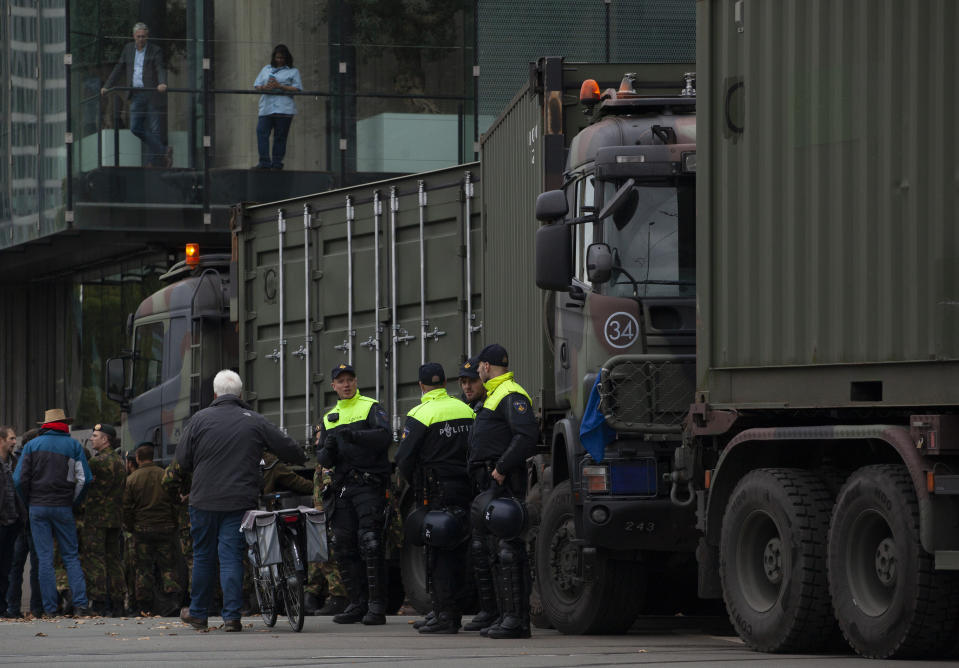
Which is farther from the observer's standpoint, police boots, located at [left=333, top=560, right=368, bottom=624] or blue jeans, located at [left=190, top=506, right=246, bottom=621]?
police boots, located at [left=333, top=560, right=368, bottom=624]

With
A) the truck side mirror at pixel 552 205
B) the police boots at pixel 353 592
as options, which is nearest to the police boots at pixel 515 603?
the truck side mirror at pixel 552 205

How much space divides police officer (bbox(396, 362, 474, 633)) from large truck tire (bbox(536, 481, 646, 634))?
71 centimetres

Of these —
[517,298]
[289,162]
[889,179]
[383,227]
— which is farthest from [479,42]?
[889,179]

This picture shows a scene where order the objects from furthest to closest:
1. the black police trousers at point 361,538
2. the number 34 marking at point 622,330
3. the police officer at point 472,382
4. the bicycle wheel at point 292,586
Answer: the black police trousers at point 361,538, the bicycle wheel at point 292,586, the police officer at point 472,382, the number 34 marking at point 622,330

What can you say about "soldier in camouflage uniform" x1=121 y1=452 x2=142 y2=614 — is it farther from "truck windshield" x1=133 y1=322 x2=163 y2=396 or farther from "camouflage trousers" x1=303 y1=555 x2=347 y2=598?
"camouflage trousers" x1=303 y1=555 x2=347 y2=598

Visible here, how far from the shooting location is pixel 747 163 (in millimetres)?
10445

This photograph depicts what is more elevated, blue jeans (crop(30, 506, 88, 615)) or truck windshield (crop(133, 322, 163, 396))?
truck windshield (crop(133, 322, 163, 396))

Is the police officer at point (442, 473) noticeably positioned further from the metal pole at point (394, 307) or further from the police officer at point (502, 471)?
the metal pole at point (394, 307)

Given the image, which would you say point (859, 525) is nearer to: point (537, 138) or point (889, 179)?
point (889, 179)

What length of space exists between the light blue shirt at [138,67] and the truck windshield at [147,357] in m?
7.47

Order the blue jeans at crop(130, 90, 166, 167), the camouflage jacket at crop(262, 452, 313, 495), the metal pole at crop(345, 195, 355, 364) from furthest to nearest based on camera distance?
the blue jeans at crop(130, 90, 166, 167) < the metal pole at crop(345, 195, 355, 364) < the camouflage jacket at crop(262, 452, 313, 495)

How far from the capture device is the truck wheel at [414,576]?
15461mm

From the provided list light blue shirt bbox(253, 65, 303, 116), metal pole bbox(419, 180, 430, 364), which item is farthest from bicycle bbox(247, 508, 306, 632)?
light blue shirt bbox(253, 65, 303, 116)

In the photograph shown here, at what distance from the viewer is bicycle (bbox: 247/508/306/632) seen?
43.3 feet
